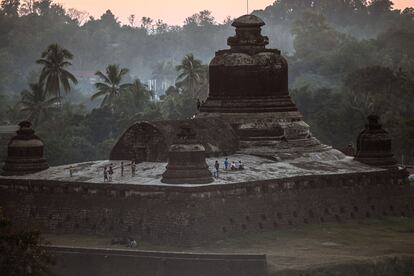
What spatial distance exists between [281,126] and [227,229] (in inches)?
409

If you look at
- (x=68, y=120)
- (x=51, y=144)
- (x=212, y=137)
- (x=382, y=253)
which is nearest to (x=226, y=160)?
(x=212, y=137)

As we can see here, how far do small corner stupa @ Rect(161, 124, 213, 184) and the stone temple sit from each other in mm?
40

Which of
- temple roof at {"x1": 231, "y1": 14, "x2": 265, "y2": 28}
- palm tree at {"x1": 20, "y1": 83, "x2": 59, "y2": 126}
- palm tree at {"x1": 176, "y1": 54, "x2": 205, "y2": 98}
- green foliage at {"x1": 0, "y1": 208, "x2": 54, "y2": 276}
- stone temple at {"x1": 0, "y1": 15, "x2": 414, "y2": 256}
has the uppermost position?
temple roof at {"x1": 231, "y1": 14, "x2": 265, "y2": 28}

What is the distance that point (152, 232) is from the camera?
52906 millimetres

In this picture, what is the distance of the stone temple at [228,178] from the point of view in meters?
53.0

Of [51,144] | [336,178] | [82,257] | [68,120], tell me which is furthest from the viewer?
[68,120]

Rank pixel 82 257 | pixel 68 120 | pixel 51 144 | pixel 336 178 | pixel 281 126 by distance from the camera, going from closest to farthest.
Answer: pixel 82 257
pixel 336 178
pixel 281 126
pixel 51 144
pixel 68 120

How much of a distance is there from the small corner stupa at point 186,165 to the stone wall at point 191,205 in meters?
0.54

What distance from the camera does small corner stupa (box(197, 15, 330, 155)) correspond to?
62625mm

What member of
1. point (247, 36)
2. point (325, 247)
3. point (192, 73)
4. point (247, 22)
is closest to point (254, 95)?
point (247, 36)

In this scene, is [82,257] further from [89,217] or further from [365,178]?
[365,178]

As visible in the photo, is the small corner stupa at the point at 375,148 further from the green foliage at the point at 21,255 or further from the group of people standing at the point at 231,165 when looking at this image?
the green foliage at the point at 21,255

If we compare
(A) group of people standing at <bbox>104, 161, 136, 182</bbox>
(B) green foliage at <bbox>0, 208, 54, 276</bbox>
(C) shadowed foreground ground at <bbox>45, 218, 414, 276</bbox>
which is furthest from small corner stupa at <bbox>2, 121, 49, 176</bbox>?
(B) green foliage at <bbox>0, 208, 54, 276</bbox>

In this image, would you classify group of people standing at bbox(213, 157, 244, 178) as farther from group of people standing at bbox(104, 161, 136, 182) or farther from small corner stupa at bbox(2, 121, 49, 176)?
small corner stupa at bbox(2, 121, 49, 176)
